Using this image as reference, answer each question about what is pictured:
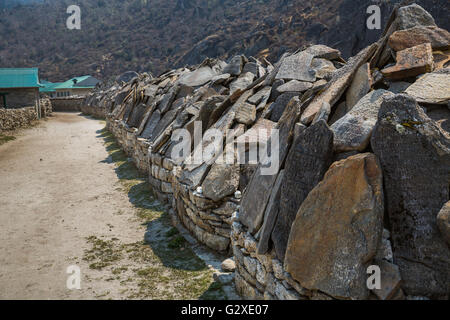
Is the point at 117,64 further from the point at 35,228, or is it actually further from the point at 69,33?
the point at 35,228

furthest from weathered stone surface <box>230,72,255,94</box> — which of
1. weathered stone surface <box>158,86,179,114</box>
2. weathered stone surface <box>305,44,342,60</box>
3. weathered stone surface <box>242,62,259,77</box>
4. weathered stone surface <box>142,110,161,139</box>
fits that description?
weathered stone surface <box>142,110,161,139</box>

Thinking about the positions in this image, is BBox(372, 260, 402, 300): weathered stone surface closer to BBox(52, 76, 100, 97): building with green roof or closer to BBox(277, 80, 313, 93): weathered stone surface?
BBox(277, 80, 313, 93): weathered stone surface

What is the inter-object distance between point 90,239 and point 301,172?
16.9ft

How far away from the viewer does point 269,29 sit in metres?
48.5

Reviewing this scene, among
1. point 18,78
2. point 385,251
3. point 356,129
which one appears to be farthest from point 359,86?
point 18,78

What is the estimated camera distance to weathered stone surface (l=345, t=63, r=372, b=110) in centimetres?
479

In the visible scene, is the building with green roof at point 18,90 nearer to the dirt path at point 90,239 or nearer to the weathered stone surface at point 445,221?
the dirt path at point 90,239

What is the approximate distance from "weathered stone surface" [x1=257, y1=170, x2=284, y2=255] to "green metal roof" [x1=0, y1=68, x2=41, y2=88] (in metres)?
30.1

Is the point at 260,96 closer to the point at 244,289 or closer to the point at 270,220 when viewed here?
the point at 270,220

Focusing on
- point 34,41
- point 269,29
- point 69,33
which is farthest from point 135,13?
point 269,29

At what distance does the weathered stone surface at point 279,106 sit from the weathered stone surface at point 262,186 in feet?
6.40

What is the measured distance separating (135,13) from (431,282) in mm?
99493

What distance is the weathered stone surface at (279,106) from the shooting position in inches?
272

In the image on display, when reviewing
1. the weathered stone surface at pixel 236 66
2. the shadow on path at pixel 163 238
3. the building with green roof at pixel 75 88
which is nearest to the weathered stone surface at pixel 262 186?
the shadow on path at pixel 163 238
